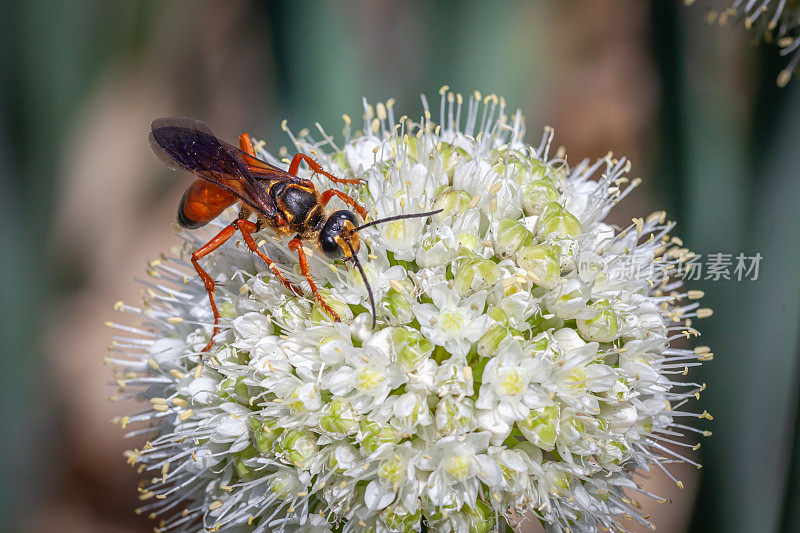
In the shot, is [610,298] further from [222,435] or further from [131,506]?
[131,506]

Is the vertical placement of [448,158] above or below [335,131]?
below

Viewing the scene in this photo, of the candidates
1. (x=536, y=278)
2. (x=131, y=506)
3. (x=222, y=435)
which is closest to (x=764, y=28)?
(x=536, y=278)

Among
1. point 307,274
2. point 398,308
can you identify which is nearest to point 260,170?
point 307,274

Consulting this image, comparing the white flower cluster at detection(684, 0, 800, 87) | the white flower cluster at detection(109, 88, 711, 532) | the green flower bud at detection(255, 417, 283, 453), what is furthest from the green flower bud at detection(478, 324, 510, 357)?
the white flower cluster at detection(684, 0, 800, 87)

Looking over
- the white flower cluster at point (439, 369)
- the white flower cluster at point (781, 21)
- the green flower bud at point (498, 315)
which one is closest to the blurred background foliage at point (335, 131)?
the white flower cluster at point (781, 21)

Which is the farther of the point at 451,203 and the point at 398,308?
the point at 451,203

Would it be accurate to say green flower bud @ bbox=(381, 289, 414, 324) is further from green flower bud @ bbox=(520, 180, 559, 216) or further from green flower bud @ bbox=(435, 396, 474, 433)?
green flower bud @ bbox=(520, 180, 559, 216)

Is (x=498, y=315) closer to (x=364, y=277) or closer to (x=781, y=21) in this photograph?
(x=364, y=277)
